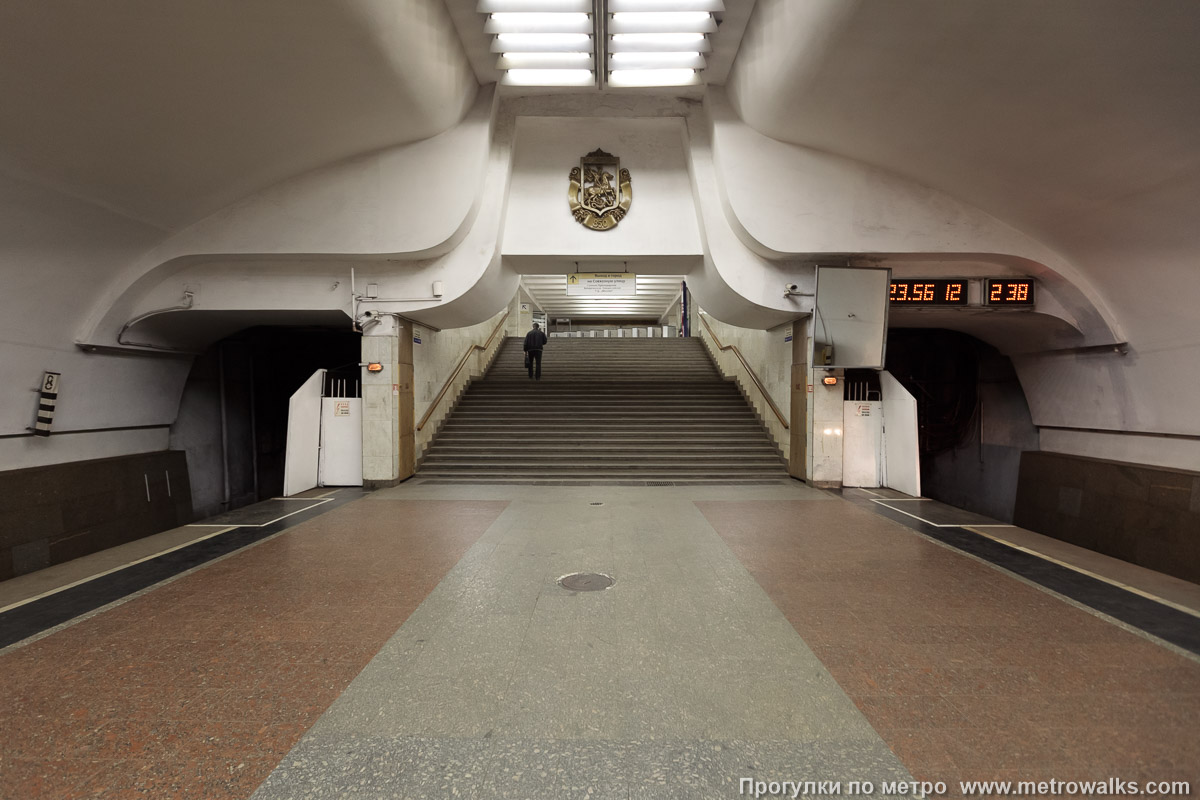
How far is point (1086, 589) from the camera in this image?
3.78 meters

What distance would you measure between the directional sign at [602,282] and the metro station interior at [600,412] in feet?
0.21

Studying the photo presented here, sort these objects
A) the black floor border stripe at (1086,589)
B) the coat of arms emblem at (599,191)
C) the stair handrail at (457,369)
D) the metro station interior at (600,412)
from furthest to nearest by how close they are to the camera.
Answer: the stair handrail at (457,369) → the coat of arms emblem at (599,191) → the black floor border stripe at (1086,589) → the metro station interior at (600,412)

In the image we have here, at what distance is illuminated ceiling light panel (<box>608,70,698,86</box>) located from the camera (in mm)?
7445

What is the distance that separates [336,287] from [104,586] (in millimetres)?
5299

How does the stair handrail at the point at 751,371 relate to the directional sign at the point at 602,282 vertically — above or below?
below

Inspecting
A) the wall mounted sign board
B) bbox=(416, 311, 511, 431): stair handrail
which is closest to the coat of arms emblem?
the wall mounted sign board

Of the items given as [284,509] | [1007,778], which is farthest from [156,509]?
[1007,778]

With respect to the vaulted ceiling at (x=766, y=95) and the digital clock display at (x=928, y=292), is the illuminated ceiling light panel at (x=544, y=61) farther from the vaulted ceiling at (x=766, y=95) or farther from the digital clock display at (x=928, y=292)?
the digital clock display at (x=928, y=292)

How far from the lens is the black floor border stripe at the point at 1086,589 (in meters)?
3.12

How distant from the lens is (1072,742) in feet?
6.96

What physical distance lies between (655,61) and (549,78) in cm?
160

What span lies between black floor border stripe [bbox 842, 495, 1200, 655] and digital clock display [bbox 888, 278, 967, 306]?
12.3 ft

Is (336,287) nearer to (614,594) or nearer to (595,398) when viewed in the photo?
(595,398)

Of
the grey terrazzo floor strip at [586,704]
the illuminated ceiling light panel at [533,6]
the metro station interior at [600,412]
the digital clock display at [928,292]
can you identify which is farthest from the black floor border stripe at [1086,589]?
the illuminated ceiling light panel at [533,6]
